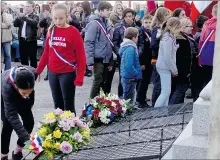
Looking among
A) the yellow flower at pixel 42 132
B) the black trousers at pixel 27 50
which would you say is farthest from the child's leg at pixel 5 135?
the black trousers at pixel 27 50

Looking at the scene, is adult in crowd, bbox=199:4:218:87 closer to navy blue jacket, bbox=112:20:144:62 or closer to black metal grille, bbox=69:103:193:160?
navy blue jacket, bbox=112:20:144:62

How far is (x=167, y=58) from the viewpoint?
637cm

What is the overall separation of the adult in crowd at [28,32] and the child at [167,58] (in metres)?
4.46

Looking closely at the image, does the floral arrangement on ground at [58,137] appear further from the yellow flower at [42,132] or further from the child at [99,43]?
the child at [99,43]

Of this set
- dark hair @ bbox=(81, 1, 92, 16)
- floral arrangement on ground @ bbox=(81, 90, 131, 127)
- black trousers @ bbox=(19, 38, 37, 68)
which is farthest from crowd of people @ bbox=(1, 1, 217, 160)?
black trousers @ bbox=(19, 38, 37, 68)

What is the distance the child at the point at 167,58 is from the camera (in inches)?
249

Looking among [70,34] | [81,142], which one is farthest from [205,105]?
[70,34]

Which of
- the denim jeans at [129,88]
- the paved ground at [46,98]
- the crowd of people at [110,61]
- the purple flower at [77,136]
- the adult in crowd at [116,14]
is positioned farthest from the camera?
the adult in crowd at [116,14]

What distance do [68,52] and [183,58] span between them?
6.08ft

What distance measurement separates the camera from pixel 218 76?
1.98m

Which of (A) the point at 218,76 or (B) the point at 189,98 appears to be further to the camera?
(B) the point at 189,98

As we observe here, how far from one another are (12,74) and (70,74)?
1.33 meters

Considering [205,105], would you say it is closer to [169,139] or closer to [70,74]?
[169,139]

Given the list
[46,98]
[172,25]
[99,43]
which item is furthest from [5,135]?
[46,98]
